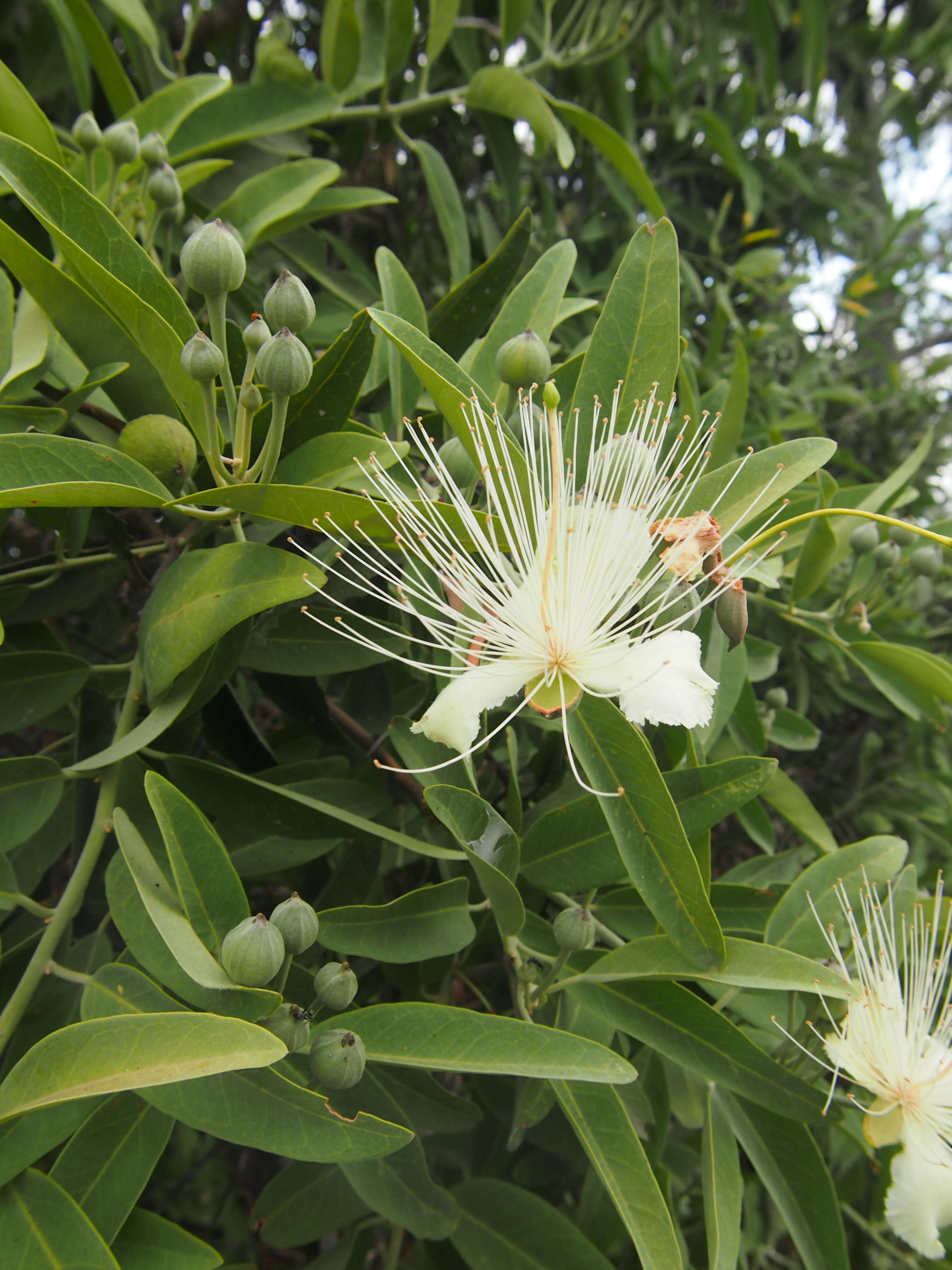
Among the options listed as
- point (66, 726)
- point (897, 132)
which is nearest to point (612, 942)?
point (66, 726)

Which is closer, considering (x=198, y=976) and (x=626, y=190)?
(x=198, y=976)

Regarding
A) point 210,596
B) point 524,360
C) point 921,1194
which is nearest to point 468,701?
point 210,596

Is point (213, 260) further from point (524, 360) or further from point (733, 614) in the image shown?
point (733, 614)

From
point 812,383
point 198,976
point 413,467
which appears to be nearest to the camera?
point 198,976

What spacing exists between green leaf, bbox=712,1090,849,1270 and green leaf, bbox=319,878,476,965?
0.38m

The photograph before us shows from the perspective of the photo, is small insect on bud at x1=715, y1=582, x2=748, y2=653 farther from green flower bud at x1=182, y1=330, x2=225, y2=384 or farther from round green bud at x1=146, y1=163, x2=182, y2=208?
round green bud at x1=146, y1=163, x2=182, y2=208

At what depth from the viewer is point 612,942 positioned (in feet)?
3.72

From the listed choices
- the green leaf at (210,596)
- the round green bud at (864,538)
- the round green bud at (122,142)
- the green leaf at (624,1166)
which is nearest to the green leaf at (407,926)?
the green leaf at (624,1166)

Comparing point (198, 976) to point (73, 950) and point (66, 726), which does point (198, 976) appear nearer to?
point (73, 950)

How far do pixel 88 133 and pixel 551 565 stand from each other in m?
0.95

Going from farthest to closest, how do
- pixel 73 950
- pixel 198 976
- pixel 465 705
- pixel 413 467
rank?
pixel 413 467 < pixel 73 950 < pixel 465 705 < pixel 198 976

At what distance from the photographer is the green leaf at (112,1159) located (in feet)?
2.72

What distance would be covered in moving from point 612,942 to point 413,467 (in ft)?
2.12

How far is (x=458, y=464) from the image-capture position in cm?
97
